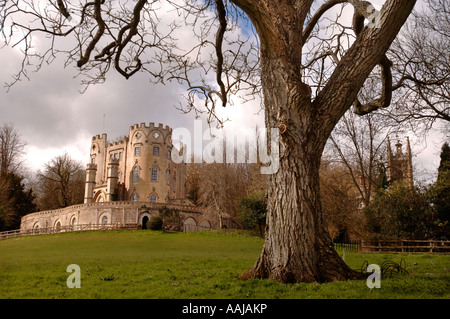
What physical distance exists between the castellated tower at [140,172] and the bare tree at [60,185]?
4.71m

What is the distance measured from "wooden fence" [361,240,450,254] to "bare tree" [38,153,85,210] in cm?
4879

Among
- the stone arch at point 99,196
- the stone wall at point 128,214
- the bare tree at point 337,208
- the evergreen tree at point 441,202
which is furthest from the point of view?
the stone arch at point 99,196

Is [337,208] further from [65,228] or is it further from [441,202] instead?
[65,228]

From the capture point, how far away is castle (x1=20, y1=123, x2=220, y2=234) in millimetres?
47812

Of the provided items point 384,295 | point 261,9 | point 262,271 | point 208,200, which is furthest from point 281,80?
point 208,200

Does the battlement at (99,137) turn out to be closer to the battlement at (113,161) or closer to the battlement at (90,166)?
the battlement at (90,166)

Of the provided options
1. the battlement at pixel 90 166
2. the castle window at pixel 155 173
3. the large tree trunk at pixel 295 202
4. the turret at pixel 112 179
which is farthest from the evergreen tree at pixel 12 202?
the large tree trunk at pixel 295 202

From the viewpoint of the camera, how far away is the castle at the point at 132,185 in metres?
47.8

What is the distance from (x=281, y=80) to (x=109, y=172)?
171 feet

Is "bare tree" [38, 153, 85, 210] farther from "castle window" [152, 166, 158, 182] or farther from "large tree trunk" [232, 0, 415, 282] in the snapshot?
"large tree trunk" [232, 0, 415, 282]

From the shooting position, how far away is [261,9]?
7461 mm

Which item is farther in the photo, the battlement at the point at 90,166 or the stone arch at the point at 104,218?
the battlement at the point at 90,166

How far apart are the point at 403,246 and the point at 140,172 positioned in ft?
139

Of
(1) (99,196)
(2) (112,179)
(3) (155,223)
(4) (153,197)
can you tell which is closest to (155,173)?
(4) (153,197)
